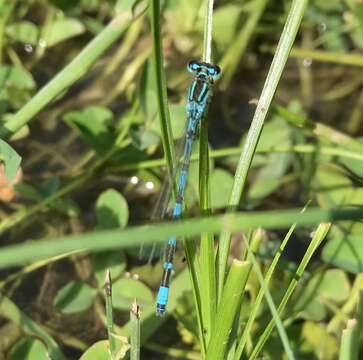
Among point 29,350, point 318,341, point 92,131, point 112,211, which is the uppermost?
point 92,131

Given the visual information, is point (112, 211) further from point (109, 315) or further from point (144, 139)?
point (109, 315)

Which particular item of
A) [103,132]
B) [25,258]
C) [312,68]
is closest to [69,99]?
[103,132]

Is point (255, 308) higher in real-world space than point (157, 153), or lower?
lower

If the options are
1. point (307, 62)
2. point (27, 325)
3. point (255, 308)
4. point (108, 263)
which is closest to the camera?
point (255, 308)

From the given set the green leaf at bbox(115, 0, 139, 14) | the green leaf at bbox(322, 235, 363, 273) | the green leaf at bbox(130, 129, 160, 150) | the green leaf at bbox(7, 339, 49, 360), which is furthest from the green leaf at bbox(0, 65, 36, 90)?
the green leaf at bbox(322, 235, 363, 273)

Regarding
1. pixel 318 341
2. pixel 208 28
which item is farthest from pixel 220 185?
pixel 208 28

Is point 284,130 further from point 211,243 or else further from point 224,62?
point 211,243

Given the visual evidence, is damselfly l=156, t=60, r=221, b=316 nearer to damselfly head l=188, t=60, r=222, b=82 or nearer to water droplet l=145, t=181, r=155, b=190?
damselfly head l=188, t=60, r=222, b=82
